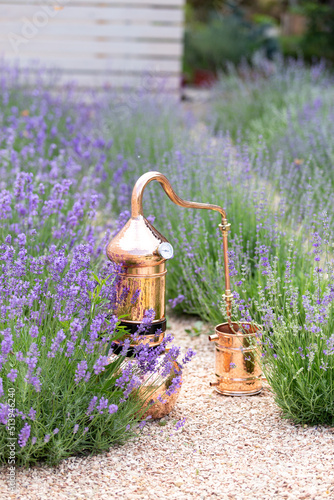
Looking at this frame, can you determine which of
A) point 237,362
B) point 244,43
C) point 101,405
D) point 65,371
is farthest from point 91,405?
point 244,43

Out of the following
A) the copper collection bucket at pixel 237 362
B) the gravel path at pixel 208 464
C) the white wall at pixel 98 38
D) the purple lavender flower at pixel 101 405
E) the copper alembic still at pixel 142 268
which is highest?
the white wall at pixel 98 38

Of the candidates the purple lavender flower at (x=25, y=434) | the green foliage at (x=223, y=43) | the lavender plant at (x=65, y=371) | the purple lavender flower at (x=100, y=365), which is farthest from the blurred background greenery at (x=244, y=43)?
the purple lavender flower at (x=25, y=434)

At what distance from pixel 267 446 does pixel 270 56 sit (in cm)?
1259

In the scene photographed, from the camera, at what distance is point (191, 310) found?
3422 millimetres

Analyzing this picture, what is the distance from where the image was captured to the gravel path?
194 centimetres

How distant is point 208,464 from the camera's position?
209 centimetres

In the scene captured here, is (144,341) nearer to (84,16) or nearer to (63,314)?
(63,314)

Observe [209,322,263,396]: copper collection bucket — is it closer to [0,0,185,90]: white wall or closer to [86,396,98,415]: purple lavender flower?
[86,396,98,415]: purple lavender flower

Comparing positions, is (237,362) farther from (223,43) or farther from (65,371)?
(223,43)

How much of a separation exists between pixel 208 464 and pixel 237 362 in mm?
503

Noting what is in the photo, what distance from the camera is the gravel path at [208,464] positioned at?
1.94 m

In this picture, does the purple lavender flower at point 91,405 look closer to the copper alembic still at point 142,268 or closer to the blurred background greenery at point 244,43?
the copper alembic still at point 142,268

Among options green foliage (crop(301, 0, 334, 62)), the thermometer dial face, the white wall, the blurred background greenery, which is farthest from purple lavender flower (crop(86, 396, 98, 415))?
green foliage (crop(301, 0, 334, 62))

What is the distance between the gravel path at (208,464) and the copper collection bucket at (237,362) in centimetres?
10
